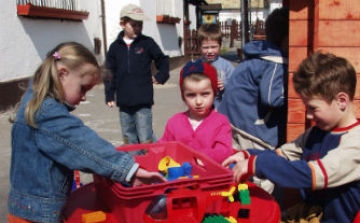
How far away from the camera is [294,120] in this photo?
2.97 meters

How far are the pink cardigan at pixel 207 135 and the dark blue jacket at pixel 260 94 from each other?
45 centimetres

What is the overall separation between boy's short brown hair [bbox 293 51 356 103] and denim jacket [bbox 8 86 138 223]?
2.60ft

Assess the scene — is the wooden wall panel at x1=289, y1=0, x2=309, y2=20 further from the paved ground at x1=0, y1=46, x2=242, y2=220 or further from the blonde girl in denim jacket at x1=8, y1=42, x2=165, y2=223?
the paved ground at x1=0, y1=46, x2=242, y2=220

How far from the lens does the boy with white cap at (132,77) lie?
15.6 ft

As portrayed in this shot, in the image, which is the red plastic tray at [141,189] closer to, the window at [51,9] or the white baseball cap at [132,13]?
the white baseball cap at [132,13]

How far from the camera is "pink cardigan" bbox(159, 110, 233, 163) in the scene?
2453 mm

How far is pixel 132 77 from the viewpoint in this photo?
4.76 metres

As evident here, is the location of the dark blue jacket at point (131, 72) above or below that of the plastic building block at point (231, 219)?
above

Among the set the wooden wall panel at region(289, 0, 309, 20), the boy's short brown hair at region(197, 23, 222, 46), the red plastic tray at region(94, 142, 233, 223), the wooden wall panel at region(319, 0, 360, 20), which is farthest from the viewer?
the boy's short brown hair at region(197, 23, 222, 46)

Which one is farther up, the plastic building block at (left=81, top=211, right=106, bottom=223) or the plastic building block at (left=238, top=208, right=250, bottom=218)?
the plastic building block at (left=81, top=211, right=106, bottom=223)

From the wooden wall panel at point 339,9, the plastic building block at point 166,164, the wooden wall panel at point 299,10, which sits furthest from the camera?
the wooden wall panel at point 299,10

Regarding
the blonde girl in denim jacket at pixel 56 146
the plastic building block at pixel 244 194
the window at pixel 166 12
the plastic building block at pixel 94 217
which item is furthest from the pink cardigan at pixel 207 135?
the window at pixel 166 12

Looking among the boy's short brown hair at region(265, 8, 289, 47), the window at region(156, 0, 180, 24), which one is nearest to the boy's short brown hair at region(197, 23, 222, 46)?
the boy's short brown hair at region(265, 8, 289, 47)

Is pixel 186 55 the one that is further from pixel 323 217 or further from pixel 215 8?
pixel 323 217
